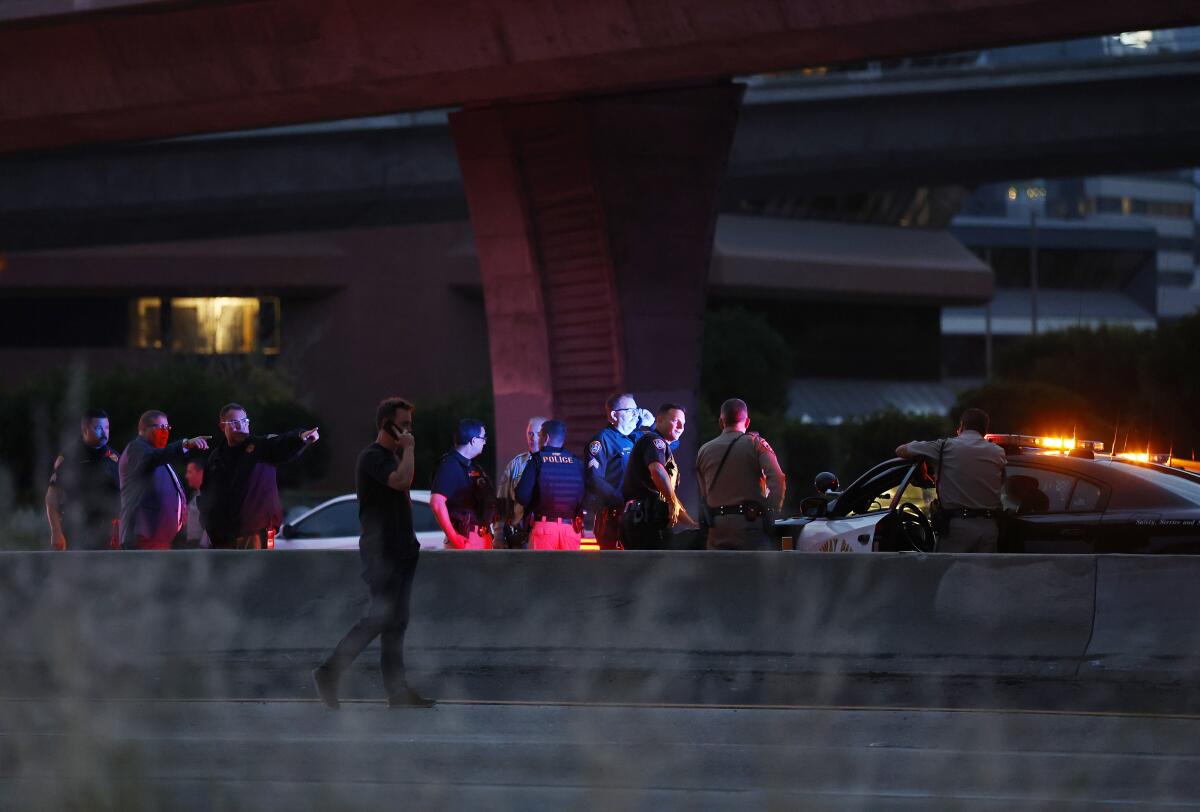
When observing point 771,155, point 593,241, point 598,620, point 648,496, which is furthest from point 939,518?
point 771,155

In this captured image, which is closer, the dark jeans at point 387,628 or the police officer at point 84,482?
the dark jeans at point 387,628

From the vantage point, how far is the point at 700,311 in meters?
23.5

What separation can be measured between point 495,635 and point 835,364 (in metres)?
62.7

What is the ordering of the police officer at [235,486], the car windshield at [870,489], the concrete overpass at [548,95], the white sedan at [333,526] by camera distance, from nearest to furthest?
the police officer at [235,486], the car windshield at [870,489], the concrete overpass at [548,95], the white sedan at [333,526]

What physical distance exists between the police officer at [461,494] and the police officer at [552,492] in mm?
306

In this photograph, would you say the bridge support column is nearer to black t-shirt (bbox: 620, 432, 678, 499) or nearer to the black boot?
black t-shirt (bbox: 620, 432, 678, 499)

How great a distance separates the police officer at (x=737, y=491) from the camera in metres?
13.1

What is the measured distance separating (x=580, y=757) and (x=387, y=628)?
213 cm

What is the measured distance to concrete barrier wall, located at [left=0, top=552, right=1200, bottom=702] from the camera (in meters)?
11.3

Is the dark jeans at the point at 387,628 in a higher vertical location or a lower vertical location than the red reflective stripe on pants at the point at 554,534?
lower

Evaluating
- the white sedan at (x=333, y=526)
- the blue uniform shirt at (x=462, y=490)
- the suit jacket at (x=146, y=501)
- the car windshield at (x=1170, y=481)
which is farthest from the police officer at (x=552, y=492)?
the white sedan at (x=333, y=526)

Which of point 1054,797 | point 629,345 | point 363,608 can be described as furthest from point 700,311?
point 1054,797

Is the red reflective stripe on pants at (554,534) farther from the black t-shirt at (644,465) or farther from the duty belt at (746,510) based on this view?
the duty belt at (746,510)

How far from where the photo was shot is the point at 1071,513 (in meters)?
12.5
